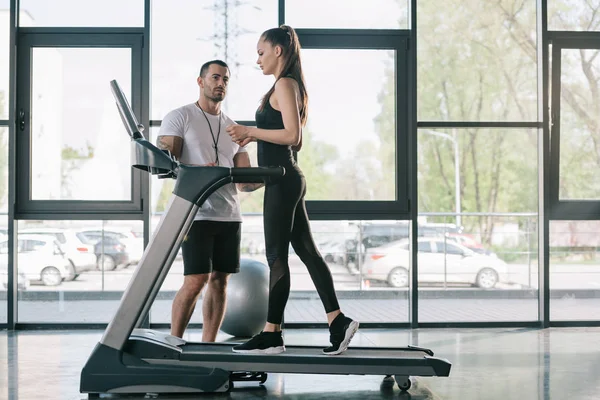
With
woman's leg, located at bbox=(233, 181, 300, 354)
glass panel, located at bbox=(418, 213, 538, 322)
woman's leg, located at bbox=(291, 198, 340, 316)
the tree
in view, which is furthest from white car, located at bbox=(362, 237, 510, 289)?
woman's leg, located at bbox=(233, 181, 300, 354)

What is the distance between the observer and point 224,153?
3498 millimetres

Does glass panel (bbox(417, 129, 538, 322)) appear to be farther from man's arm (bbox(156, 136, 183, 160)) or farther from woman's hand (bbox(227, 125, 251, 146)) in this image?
woman's hand (bbox(227, 125, 251, 146))

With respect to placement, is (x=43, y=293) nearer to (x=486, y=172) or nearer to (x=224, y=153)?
(x=224, y=153)

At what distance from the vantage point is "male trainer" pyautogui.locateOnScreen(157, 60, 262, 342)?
329 cm

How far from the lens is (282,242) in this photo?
115 inches

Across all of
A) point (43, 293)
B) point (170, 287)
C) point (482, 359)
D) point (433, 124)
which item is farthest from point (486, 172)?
point (43, 293)

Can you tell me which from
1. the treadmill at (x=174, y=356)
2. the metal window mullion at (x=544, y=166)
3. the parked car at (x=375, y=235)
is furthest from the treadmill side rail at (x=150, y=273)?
the metal window mullion at (x=544, y=166)

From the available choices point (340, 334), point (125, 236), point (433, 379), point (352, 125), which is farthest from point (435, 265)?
point (340, 334)

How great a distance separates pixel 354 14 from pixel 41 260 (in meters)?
2.65

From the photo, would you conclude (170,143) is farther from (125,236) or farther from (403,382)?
(125,236)

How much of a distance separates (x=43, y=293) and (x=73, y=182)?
2.49 feet

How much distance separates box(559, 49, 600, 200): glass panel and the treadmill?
271cm

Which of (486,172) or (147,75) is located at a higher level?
(147,75)

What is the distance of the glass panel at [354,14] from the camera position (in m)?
5.01
